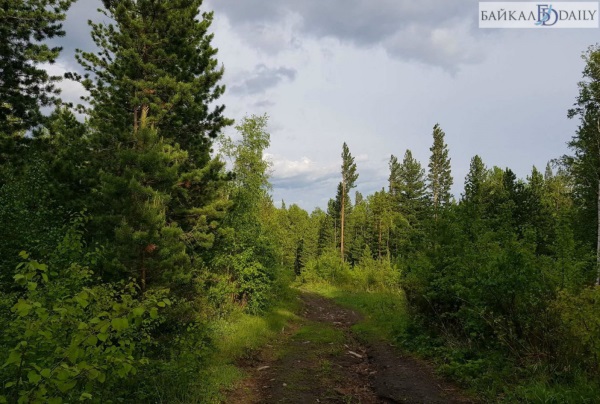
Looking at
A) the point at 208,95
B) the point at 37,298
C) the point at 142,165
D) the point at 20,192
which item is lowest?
the point at 37,298

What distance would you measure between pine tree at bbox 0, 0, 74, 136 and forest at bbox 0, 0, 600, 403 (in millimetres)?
51

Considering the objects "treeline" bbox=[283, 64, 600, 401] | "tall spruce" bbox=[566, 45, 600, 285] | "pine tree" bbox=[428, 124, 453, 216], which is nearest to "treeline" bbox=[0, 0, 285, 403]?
"treeline" bbox=[283, 64, 600, 401]

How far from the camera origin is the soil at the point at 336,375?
703cm

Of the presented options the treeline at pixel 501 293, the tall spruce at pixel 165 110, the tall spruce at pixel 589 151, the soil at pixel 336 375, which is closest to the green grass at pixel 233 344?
the soil at pixel 336 375

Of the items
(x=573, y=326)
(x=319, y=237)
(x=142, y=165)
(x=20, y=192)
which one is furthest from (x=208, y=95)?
(x=319, y=237)

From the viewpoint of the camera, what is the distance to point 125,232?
846 cm

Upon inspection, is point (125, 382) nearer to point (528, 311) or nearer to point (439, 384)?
point (439, 384)

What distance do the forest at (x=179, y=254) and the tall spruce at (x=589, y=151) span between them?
1318 cm

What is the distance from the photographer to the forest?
550 cm

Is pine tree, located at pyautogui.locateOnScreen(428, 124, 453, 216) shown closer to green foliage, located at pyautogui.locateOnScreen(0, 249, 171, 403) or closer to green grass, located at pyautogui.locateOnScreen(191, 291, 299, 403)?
green grass, located at pyautogui.locateOnScreen(191, 291, 299, 403)

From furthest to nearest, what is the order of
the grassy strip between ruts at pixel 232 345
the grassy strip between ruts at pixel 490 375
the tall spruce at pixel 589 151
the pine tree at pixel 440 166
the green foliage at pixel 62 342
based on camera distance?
the pine tree at pixel 440 166
the tall spruce at pixel 589 151
the grassy strip between ruts at pixel 232 345
the grassy strip between ruts at pixel 490 375
the green foliage at pixel 62 342

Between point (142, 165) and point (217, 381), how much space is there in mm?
5449

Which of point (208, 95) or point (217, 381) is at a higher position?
point (208, 95)

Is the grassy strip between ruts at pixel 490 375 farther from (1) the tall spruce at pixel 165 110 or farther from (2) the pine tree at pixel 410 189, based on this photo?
(2) the pine tree at pixel 410 189
